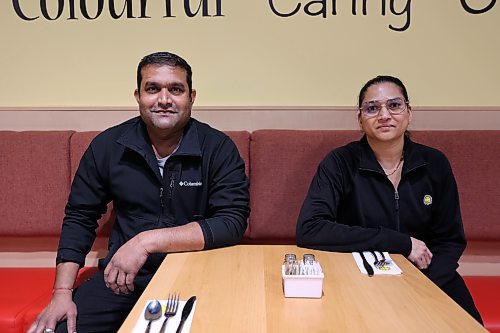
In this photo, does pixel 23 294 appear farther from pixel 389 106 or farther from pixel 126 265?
pixel 389 106

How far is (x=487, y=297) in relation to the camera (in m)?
2.04

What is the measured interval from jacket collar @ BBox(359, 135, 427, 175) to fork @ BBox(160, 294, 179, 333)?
3.25ft

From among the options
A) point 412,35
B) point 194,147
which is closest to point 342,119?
point 412,35

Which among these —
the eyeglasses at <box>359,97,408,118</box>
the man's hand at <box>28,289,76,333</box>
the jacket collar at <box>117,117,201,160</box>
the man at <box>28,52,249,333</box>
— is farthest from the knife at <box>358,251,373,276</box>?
the man's hand at <box>28,289,76,333</box>

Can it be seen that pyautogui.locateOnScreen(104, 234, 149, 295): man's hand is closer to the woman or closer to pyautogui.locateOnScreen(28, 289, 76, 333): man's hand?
pyautogui.locateOnScreen(28, 289, 76, 333): man's hand

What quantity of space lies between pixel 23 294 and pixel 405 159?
162cm

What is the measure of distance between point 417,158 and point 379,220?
0.92 feet

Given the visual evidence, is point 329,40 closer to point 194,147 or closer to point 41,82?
point 194,147

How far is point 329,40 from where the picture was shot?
2477mm

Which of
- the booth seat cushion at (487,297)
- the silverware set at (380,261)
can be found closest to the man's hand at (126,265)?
the silverware set at (380,261)

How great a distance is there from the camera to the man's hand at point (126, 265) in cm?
162

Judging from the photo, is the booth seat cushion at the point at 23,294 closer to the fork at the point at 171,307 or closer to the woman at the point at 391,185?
the fork at the point at 171,307

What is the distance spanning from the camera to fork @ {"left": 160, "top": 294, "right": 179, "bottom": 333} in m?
1.07

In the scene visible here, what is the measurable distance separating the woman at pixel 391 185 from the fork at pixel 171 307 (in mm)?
742
